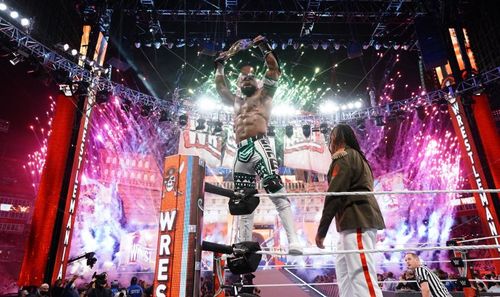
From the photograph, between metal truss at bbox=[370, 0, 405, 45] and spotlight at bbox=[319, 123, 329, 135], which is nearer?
metal truss at bbox=[370, 0, 405, 45]

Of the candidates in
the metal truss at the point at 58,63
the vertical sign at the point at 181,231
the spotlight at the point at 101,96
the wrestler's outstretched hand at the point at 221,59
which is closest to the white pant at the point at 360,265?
the vertical sign at the point at 181,231

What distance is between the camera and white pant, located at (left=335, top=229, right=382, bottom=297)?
1991mm

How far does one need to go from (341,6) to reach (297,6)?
156cm

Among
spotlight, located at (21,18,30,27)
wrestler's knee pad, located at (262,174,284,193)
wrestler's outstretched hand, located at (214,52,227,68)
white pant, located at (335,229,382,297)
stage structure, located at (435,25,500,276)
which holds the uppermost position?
spotlight, located at (21,18,30,27)

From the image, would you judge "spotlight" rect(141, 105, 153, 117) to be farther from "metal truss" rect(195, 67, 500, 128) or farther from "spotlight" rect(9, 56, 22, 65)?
"spotlight" rect(9, 56, 22, 65)

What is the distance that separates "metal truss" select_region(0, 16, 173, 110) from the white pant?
8886mm

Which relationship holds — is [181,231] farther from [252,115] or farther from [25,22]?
[25,22]

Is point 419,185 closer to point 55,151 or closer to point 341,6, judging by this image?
point 341,6

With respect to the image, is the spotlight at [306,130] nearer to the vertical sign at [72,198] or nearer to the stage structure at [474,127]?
the stage structure at [474,127]

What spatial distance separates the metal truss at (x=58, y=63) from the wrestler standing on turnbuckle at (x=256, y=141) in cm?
711

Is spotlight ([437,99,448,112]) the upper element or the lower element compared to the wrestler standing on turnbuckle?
upper

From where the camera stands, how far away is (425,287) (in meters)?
3.30

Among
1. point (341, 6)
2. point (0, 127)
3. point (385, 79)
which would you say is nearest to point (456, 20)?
point (341, 6)

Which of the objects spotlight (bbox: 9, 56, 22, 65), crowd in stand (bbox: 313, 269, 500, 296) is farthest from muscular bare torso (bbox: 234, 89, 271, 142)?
spotlight (bbox: 9, 56, 22, 65)
